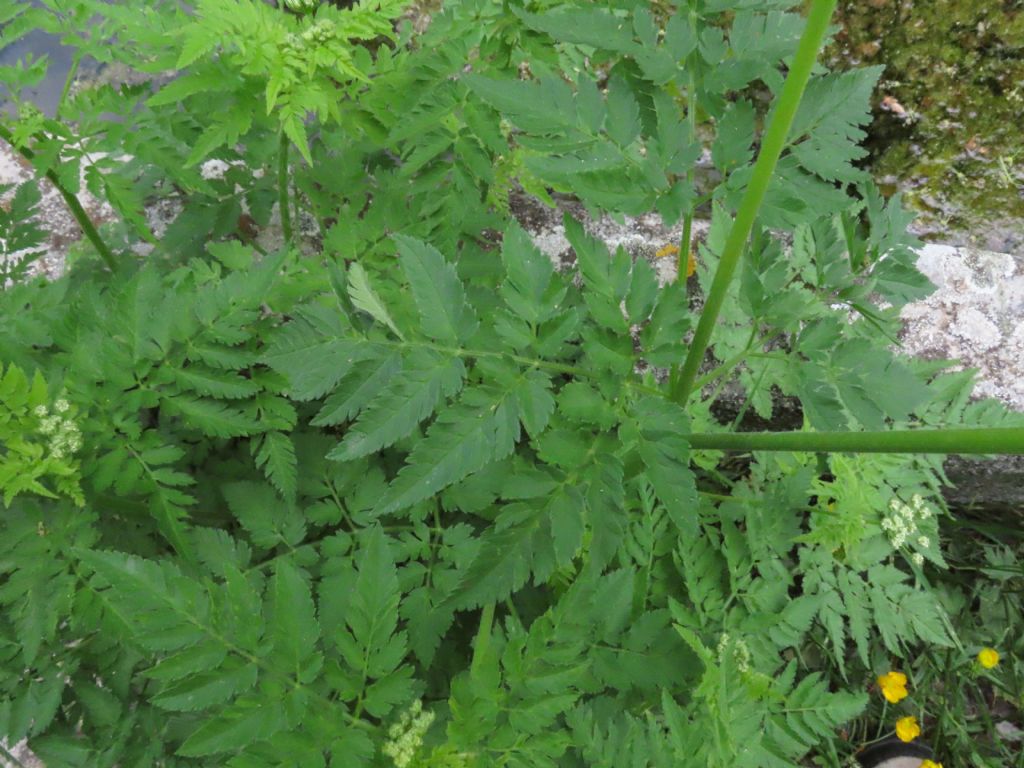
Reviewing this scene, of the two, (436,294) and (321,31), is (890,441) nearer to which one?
(436,294)

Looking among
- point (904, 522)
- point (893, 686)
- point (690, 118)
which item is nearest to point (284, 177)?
point (690, 118)

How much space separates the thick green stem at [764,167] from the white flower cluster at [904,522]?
1.08 m

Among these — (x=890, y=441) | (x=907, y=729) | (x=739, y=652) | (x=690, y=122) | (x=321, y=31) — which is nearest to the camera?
(x=890, y=441)

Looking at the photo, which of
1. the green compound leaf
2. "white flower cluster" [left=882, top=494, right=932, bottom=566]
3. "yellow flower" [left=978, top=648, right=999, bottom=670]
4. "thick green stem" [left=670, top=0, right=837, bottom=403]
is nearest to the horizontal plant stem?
"thick green stem" [left=670, top=0, right=837, bottom=403]

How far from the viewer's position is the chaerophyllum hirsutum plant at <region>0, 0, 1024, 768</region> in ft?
4.58

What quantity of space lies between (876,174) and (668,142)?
2.14 meters

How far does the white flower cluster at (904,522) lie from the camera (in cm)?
224

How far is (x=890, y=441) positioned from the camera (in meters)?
1.26

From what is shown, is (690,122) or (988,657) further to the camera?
(988,657)

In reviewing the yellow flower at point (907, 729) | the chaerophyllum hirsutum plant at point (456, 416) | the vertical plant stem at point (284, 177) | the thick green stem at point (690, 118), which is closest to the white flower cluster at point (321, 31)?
the chaerophyllum hirsutum plant at point (456, 416)

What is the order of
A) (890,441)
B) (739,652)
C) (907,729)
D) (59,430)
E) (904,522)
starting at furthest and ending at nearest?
(907,729) < (904,522) < (739,652) < (59,430) < (890,441)

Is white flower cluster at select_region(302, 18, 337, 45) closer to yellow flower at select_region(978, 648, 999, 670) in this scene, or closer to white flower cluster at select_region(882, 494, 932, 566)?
white flower cluster at select_region(882, 494, 932, 566)

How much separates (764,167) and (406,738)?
1.31 metres

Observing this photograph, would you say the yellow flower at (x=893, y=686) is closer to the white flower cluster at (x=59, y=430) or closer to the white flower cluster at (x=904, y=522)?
the white flower cluster at (x=904, y=522)
